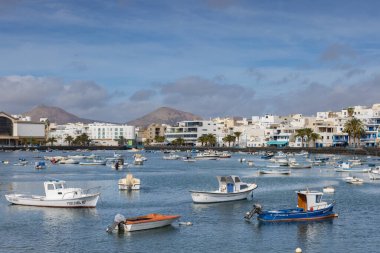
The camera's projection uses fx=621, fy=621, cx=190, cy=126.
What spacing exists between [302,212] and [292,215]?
36.9 inches

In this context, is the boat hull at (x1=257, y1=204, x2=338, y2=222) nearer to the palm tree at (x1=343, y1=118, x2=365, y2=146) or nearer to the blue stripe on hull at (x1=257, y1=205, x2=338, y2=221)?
the blue stripe on hull at (x1=257, y1=205, x2=338, y2=221)

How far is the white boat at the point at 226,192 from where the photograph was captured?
52.6 metres

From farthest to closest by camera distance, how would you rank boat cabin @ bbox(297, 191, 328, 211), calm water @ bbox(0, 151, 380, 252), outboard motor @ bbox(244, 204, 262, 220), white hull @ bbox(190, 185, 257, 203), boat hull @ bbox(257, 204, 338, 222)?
white hull @ bbox(190, 185, 257, 203) → boat cabin @ bbox(297, 191, 328, 211) → outboard motor @ bbox(244, 204, 262, 220) → boat hull @ bbox(257, 204, 338, 222) → calm water @ bbox(0, 151, 380, 252)

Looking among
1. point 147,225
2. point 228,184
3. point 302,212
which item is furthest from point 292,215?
point 228,184

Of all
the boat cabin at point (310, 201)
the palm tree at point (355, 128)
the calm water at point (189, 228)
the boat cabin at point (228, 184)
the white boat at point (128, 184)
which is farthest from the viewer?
the palm tree at point (355, 128)

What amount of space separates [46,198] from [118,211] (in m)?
6.16

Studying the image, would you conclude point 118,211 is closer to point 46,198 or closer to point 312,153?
point 46,198

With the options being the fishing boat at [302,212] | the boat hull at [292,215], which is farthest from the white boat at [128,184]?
the boat hull at [292,215]

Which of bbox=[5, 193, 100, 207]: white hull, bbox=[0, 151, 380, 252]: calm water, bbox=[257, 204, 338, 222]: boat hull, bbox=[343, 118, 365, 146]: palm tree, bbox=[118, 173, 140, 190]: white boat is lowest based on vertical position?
bbox=[0, 151, 380, 252]: calm water

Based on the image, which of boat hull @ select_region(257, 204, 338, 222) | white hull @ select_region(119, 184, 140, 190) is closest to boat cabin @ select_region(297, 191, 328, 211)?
boat hull @ select_region(257, 204, 338, 222)

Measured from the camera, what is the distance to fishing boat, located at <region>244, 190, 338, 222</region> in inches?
1681

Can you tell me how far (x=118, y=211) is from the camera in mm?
48875

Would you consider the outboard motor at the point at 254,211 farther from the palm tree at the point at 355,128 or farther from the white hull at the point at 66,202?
the palm tree at the point at 355,128

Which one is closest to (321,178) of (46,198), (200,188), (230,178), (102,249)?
(200,188)
